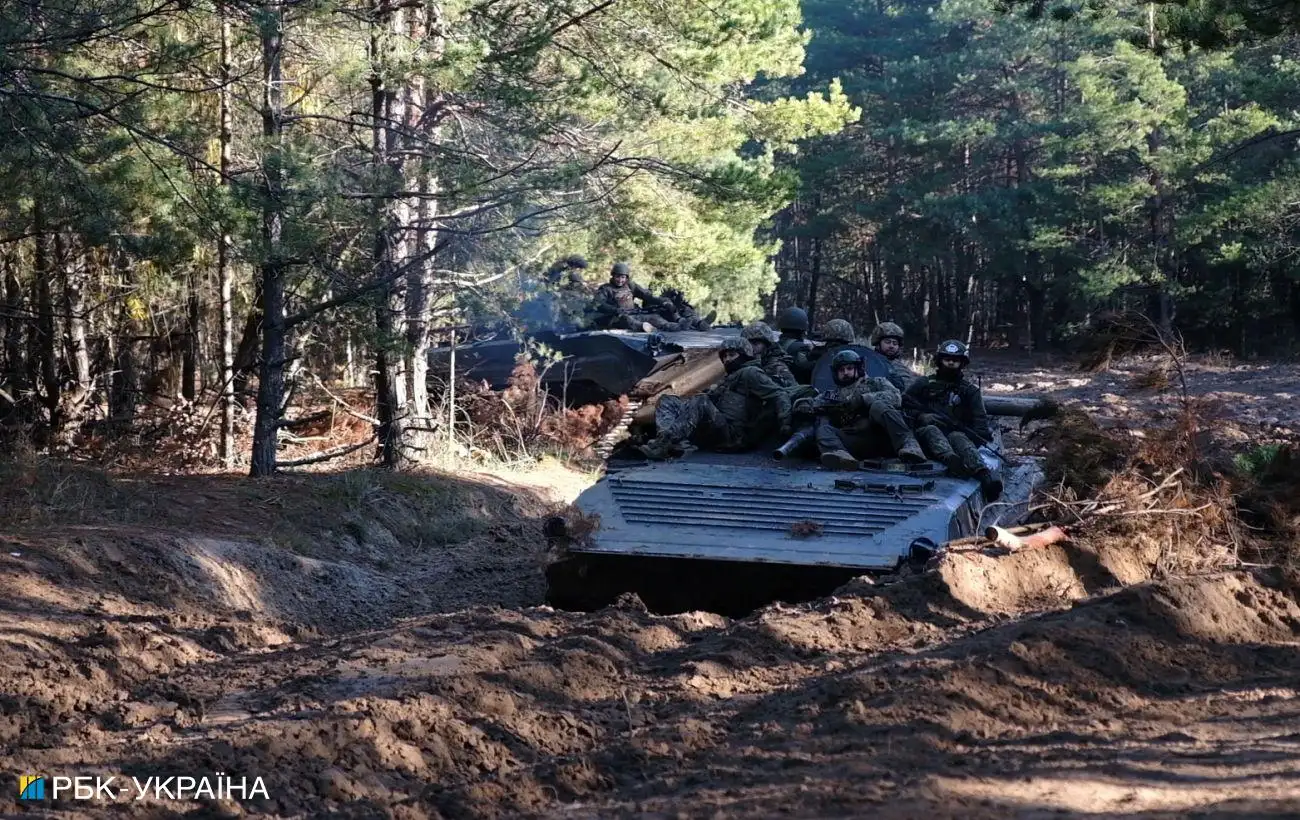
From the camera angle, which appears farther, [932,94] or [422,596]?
[932,94]

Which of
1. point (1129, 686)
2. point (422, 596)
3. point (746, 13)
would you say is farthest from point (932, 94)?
point (1129, 686)

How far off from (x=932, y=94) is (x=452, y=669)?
32.9m

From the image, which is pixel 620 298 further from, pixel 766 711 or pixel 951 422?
pixel 766 711

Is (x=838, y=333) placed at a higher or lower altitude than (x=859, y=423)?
higher

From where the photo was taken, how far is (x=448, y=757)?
5.80m

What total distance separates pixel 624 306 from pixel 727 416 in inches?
348

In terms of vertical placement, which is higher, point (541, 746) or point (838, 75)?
point (838, 75)

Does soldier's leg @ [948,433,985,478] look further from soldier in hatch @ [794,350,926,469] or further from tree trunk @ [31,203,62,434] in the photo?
tree trunk @ [31,203,62,434]

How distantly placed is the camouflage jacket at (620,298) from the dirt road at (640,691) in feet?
30.4

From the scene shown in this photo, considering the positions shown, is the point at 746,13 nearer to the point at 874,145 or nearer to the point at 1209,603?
the point at 1209,603

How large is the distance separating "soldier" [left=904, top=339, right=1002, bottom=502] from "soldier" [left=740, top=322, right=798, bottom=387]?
0.98 meters

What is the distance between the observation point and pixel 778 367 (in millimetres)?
11531

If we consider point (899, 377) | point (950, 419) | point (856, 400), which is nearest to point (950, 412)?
point (950, 419)

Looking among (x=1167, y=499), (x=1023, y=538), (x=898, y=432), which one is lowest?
(x=1023, y=538)
